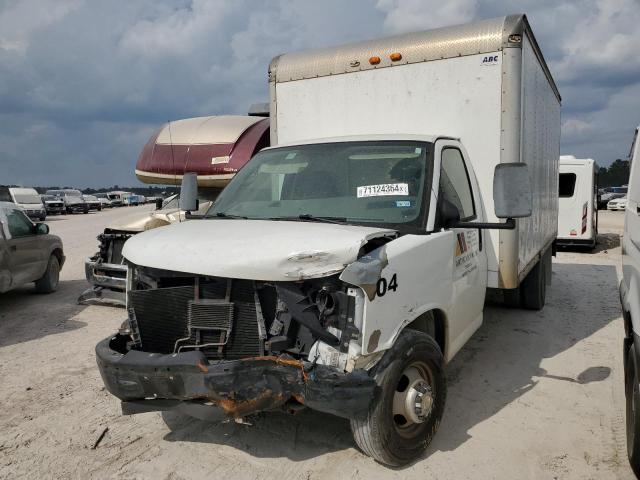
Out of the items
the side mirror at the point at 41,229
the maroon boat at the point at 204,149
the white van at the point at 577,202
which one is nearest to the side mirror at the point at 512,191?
the maroon boat at the point at 204,149

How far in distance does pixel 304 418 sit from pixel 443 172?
2181mm

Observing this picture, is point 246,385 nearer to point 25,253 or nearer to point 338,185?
point 338,185

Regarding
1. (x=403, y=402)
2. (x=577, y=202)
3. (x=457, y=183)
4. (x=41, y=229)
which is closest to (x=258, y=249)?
(x=403, y=402)

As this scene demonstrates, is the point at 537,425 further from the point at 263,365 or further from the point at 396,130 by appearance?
the point at 396,130

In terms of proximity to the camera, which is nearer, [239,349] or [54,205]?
[239,349]

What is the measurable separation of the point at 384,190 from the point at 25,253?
7.12 meters

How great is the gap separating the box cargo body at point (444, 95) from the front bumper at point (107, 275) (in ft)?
10.7

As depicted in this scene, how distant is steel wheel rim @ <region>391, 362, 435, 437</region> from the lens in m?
3.52

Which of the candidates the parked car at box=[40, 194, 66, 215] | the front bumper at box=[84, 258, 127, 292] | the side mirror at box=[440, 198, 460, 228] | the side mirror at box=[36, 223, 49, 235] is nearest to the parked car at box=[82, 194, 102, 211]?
the parked car at box=[40, 194, 66, 215]

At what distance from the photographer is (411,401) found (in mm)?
3525

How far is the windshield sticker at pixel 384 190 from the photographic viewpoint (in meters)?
4.05

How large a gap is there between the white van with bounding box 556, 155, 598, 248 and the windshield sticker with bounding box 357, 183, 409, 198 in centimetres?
1157

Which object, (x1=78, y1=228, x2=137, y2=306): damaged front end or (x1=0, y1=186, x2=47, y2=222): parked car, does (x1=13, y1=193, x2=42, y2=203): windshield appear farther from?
(x1=78, y1=228, x2=137, y2=306): damaged front end

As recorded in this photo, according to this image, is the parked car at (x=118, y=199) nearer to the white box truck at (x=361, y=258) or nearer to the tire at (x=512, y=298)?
the tire at (x=512, y=298)
